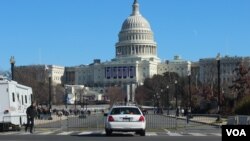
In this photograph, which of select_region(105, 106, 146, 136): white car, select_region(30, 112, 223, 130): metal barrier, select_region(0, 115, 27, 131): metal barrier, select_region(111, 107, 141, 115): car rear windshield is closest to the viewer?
select_region(105, 106, 146, 136): white car

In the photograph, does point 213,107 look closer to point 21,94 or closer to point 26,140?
point 21,94

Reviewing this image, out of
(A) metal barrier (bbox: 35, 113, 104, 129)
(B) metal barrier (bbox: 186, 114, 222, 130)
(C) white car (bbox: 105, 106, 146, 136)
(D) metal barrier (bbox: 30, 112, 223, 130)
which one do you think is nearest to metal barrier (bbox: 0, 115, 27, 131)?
(D) metal barrier (bbox: 30, 112, 223, 130)

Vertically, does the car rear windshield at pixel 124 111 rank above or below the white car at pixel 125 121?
above

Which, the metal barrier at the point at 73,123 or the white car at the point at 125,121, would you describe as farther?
the metal barrier at the point at 73,123

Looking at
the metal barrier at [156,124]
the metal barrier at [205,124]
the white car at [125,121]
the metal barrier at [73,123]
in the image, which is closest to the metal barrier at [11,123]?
the metal barrier at [156,124]

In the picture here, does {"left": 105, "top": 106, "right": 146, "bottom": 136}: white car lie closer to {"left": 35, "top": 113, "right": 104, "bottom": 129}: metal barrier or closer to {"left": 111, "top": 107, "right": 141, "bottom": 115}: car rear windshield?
{"left": 111, "top": 107, "right": 141, "bottom": 115}: car rear windshield

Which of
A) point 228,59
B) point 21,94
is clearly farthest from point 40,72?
point 21,94

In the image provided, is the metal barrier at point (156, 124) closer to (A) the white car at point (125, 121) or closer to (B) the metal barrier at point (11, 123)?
(B) the metal barrier at point (11, 123)

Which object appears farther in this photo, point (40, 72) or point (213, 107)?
point (40, 72)

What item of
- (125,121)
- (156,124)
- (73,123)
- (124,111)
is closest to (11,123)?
(124,111)

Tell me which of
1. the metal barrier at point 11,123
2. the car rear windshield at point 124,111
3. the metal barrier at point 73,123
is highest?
the car rear windshield at point 124,111

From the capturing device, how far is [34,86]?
393ft

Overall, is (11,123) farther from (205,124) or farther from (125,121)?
(205,124)

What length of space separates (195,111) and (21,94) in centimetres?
4701
